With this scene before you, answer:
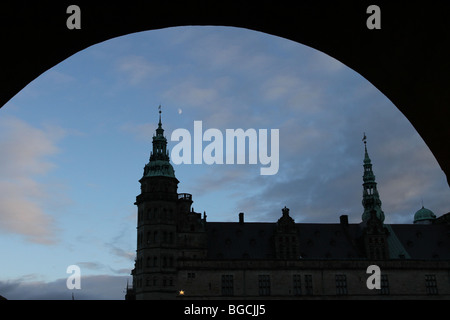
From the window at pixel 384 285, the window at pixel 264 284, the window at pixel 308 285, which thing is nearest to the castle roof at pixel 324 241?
the window at pixel 264 284

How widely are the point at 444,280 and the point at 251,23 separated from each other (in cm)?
6067

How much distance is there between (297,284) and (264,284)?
12.2 ft

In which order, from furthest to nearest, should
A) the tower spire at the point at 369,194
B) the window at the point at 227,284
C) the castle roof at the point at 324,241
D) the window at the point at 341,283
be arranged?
1. the tower spire at the point at 369,194
2. the castle roof at the point at 324,241
3. the window at the point at 341,283
4. the window at the point at 227,284

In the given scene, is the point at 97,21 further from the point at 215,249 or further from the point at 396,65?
the point at 215,249

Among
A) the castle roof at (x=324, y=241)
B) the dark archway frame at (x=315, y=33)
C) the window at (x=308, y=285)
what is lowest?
the window at (x=308, y=285)

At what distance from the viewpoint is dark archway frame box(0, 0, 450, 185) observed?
4.54 m

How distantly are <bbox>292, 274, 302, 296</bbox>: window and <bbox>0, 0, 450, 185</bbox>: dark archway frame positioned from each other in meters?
52.8

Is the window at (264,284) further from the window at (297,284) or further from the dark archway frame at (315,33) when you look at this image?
the dark archway frame at (315,33)

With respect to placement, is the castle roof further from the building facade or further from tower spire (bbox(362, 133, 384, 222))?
tower spire (bbox(362, 133, 384, 222))

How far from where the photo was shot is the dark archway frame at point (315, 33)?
4.54m

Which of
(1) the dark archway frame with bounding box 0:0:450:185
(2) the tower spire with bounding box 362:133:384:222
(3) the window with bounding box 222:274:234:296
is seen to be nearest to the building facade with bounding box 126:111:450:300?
(3) the window with bounding box 222:274:234:296

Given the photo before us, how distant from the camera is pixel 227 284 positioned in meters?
54.5

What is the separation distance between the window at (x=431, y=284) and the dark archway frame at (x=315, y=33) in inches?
2291
